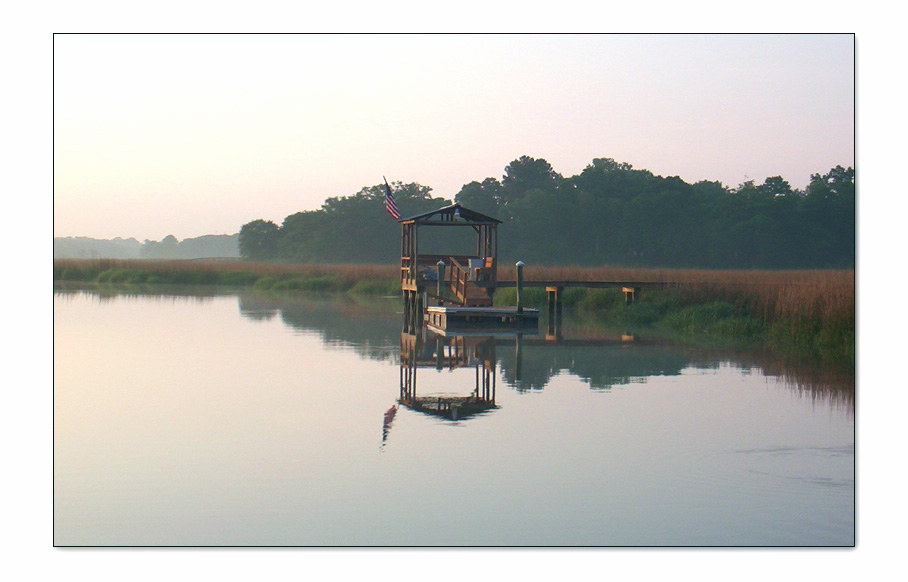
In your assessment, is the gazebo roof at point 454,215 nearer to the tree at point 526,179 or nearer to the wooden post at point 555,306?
the wooden post at point 555,306

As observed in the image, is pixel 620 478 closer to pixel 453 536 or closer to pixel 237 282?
pixel 453 536

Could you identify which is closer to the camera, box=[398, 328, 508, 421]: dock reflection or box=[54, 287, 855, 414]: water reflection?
box=[398, 328, 508, 421]: dock reflection

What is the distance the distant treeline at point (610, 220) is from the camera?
200 feet

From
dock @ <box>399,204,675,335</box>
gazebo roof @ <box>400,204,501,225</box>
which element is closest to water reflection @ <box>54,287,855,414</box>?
dock @ <box>399,204,675,335</box>

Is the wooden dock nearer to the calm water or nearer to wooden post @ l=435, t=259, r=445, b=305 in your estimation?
wooden post @ l=435, t=259, r=445, b=305

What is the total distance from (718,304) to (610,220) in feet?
163

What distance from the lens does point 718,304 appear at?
2516cm

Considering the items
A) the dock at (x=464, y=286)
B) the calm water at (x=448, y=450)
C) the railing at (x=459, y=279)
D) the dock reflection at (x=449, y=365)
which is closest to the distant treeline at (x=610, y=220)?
the dock at (x=464, y=286)

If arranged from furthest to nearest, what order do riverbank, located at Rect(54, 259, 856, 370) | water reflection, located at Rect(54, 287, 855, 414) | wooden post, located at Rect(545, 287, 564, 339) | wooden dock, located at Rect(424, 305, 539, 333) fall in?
wooden post, located at Rect(545, 287, 564, 339) → wooden dock, located at Rect(424, 305, 539, 333) → riverbank, located at Rect(54, 259, 856, 370) → water reflection, located at Rect(54, 287, 855, 414)

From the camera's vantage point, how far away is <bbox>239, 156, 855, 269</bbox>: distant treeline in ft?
200

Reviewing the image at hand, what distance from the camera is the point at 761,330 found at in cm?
2212

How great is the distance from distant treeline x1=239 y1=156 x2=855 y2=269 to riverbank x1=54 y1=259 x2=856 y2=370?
20726 millimetres

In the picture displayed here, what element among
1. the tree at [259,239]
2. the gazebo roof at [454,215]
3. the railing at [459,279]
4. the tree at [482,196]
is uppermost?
the tree at [482,196]

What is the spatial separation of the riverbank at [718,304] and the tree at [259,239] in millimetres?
45232
